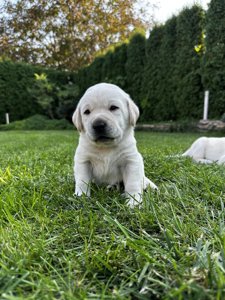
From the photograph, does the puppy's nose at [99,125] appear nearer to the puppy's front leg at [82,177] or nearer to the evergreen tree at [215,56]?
the puppy's front leg at [82,177]

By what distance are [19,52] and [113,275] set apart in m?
23.2

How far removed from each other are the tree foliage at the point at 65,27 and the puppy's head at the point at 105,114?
66.3 ft

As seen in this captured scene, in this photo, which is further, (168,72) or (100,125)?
(168,72)

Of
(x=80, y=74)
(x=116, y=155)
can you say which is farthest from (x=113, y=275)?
Result: (x=80, y=74)

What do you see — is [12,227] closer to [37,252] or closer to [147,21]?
[37,252]

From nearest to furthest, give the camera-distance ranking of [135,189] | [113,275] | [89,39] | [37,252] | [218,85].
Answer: [113,275], [37,252], [135,189], [218,85], [89,39]

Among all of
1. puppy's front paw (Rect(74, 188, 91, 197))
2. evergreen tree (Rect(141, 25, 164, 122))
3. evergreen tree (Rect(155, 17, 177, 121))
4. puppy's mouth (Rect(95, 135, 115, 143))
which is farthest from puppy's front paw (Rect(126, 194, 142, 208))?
evergreen tree (Rect(141, 25, 164, 122))

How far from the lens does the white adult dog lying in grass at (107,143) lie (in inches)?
73.7

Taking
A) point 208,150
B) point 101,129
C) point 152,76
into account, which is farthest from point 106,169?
point 152,76

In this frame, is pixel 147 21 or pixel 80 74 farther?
pixel 147 21

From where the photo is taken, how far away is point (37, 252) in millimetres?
1047

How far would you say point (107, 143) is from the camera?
192cm

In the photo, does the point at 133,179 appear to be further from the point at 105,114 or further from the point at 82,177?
the point at 105,114

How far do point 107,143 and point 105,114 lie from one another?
0.20 metres
